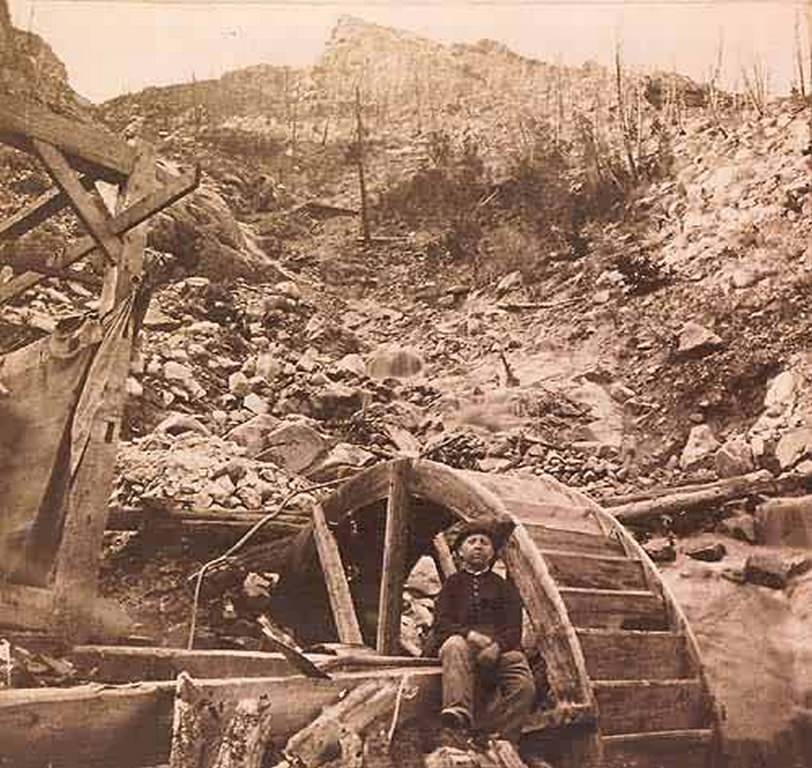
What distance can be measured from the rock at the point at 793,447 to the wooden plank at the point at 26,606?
3.59 m

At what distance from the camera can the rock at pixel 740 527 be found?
15.7 feet

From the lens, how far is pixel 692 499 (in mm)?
4855

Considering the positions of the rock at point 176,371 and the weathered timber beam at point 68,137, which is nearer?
the weathered timber beam at point 68,137

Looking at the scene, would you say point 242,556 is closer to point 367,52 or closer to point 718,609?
point 718,609

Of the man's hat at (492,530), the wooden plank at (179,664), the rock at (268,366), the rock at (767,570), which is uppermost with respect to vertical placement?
the rock at (268,366)

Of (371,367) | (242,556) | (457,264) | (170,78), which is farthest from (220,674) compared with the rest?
(457,264)

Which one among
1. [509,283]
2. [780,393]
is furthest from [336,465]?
[780,393]

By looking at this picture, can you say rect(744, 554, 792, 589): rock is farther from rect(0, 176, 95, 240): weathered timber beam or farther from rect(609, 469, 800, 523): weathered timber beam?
rect(0, 176, 95, 240): weathered timber beam

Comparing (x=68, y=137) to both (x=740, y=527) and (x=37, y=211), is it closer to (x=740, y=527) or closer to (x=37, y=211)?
(x=37, y=211)

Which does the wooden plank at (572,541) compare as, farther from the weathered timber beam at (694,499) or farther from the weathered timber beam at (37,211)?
the weathered timber beam at (37,211)

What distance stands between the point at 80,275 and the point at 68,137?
65 centimetres

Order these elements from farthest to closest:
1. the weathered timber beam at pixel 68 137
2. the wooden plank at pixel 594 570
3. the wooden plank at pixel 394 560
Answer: the wooden plank at pixel 394 560, the wooden plank at pixel 594 570, the weathered timber beam at pixel 68 137

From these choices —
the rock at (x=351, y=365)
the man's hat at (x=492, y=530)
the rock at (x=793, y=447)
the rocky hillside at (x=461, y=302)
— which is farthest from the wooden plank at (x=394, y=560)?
the rock at (x=793, y=447)

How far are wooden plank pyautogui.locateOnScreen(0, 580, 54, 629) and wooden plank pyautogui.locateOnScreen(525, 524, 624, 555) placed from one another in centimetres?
165
